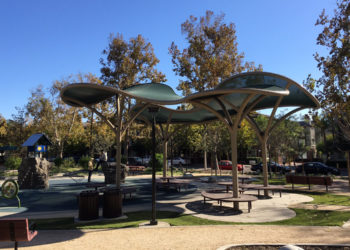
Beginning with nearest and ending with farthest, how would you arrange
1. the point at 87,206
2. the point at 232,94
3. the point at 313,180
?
1. the point at 87,206
2. the point at 232,94
3. the point at 313,180

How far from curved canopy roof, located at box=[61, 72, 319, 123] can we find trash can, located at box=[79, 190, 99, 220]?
452cm

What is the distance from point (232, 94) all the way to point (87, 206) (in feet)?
24.4

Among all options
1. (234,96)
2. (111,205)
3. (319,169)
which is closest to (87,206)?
(111,205)

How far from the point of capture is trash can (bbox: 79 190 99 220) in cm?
837

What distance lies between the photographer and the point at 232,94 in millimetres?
11383

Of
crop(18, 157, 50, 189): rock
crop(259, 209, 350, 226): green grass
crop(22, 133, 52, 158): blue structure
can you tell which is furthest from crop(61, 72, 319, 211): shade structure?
crop(22, 133, 52, 158): blue structure

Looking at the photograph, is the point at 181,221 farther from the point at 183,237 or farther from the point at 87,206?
the point at 87,206

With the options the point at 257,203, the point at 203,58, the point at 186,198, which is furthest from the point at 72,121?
the point at 257,203

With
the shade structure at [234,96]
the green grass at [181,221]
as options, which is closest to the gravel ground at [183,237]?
the green grass at [181,221]

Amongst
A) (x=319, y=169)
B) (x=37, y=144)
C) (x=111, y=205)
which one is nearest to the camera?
(x=111, y=205)

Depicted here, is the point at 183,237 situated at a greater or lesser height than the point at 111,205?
lesser

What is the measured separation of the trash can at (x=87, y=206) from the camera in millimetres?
8367

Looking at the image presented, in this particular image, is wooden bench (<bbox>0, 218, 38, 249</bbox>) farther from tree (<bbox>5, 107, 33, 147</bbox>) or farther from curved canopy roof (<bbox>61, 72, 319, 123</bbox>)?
tree (<bbox>5, 107, 33, 147</bbox>)

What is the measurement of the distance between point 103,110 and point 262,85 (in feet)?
80.1
